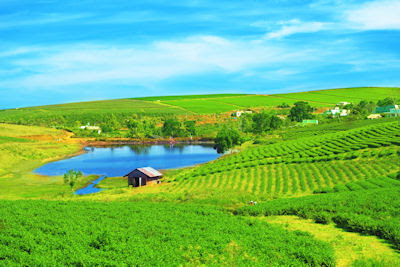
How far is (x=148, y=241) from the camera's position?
1850 centimetres

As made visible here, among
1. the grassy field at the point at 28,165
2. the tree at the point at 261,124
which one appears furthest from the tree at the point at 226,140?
the grassy field at the point at 28,165

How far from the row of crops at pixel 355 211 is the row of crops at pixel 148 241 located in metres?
3.54

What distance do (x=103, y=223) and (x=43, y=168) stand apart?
64.6 m

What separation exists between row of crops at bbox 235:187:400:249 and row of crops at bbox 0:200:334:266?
11.6 ft

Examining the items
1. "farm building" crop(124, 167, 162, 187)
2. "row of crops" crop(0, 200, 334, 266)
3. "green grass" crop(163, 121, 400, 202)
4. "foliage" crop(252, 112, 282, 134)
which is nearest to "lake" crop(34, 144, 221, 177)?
"farm building" crop(124, 167, 162, 187)

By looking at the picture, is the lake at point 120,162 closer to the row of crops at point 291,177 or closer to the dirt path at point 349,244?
the row of crops at point 291,177

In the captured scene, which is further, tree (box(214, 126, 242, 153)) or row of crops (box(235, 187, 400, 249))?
tree (box(214, 126, 242, 153))

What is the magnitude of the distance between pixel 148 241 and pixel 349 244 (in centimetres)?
1072

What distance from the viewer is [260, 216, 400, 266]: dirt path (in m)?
16.1

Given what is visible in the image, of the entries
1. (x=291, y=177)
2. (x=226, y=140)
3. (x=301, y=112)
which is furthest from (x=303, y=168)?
(x=301, y=112)

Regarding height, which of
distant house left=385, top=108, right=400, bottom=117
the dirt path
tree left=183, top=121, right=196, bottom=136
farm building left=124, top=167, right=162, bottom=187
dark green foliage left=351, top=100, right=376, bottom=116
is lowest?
farm building left=124, top=167, right=162, bottom=187

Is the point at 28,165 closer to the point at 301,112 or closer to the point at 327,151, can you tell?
the point at 327,151

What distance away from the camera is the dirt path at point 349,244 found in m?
16.1

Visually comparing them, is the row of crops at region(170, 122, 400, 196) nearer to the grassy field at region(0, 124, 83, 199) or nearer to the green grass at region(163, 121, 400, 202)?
the green grass at region(163, 121, 400, 202)
